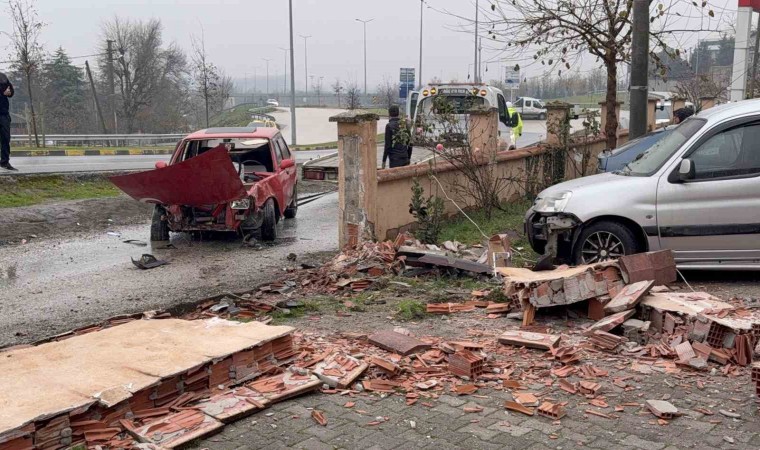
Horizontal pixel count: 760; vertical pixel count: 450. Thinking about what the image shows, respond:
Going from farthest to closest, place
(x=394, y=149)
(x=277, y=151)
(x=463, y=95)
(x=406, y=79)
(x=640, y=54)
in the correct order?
1. (x=406, y=79)
2. (x=463, y=95)
3. (x=394, y=149)
4. (x=277, y=151)
5. (x=640, y=54)

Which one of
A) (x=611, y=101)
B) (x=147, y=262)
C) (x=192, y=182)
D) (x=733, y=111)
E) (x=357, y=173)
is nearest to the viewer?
(x=733, y=111)

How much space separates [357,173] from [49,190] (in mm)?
8697

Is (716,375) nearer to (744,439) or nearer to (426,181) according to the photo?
(744,439)

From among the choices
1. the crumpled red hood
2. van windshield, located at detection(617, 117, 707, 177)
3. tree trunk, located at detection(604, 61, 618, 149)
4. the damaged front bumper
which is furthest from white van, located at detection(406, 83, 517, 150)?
the damaged front bumper

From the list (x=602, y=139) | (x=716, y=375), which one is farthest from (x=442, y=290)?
(x=602, y=139)

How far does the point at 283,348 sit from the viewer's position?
17.5 ft

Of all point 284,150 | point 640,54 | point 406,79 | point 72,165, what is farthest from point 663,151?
point 406,79

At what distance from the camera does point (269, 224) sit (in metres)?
11.4

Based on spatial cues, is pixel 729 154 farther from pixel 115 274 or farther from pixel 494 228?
pixel 115 274

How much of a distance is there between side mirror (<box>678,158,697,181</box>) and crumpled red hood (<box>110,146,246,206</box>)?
571cm

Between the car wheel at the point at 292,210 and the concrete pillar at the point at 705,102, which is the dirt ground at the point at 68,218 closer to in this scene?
the car wheel at the point at 292,210

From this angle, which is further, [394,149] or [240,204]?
[394,149]

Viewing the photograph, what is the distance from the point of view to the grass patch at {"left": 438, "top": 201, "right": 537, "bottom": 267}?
33.6 feet

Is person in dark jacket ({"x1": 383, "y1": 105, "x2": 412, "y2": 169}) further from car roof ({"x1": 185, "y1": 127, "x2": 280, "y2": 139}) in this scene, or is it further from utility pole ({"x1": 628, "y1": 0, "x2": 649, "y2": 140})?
utility pole ({"x1": 628, "y1": 0, "x2": 649, "y2": 140})
